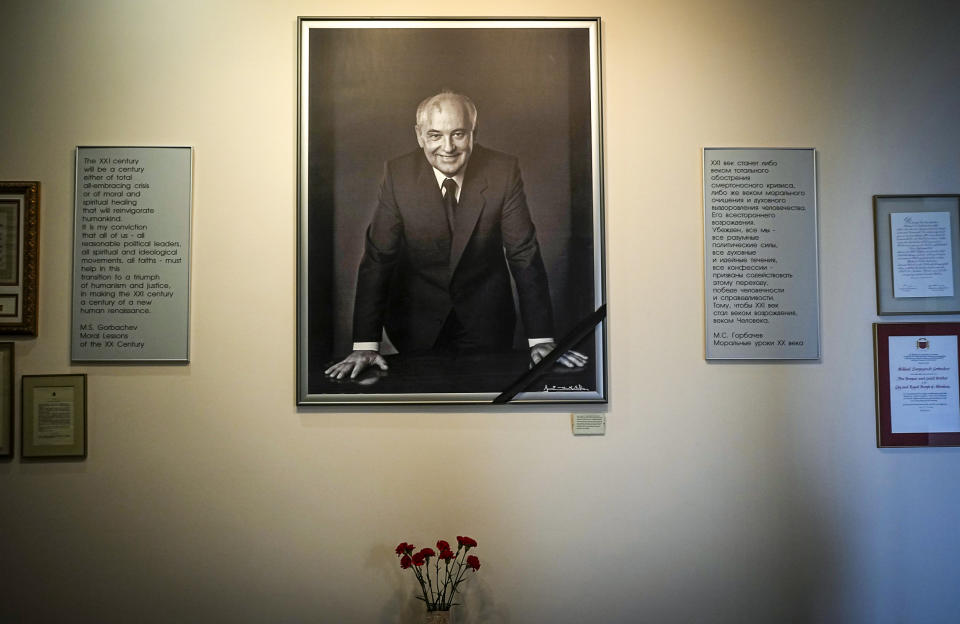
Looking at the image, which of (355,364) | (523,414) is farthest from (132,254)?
(523,414)

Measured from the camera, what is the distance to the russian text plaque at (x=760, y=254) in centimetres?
210

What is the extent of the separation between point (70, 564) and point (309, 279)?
1.28 meters

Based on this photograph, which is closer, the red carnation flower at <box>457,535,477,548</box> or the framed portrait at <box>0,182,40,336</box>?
the red carnation flower at <box>457,535,477,548</box>

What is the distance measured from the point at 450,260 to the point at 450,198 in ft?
0.74

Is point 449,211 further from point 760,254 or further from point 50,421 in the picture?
point 50,421

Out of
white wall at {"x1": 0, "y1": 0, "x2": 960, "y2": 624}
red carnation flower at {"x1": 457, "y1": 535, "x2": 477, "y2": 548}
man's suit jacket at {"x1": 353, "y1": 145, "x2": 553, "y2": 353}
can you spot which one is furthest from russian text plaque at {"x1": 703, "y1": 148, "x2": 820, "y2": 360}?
red carnation flower at {"x1": 457, "y1": 535, "x2": 477, "y2": 548}

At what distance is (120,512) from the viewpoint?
2.04m

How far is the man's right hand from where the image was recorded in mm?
2062

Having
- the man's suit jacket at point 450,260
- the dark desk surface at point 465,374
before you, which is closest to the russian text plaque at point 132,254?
the man's suit jacket at point 450,260

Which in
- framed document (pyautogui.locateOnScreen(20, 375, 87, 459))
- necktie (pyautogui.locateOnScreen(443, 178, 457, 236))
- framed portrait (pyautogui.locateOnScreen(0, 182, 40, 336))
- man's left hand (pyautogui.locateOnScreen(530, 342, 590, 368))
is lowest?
framed document (pyautogui.locateOnScreen(20, 375, 87, 459))

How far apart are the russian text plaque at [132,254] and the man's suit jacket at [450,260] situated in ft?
2.16

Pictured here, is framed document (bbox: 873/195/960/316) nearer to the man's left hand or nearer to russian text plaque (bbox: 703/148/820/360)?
russian text plaque (bbox: 703/148/820/360)

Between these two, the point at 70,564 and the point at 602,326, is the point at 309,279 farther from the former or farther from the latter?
the point at 70,564

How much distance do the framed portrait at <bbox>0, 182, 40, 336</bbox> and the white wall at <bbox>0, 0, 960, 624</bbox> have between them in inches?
1.8
